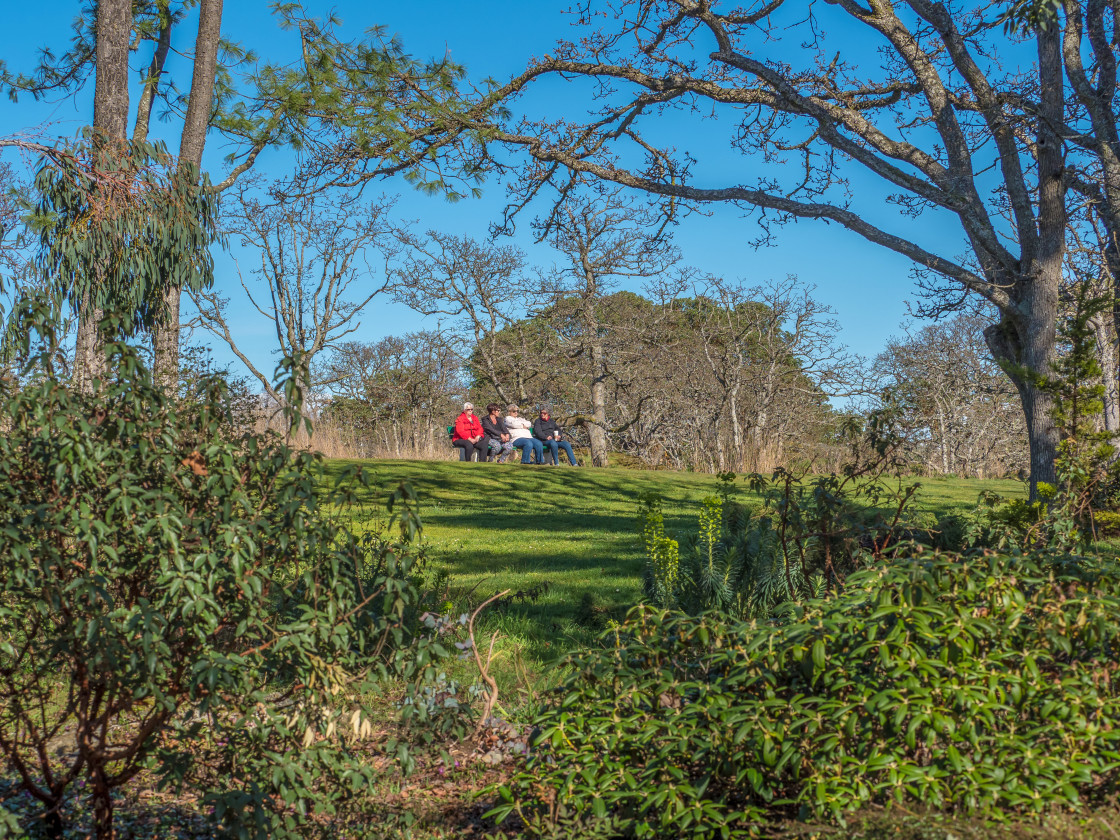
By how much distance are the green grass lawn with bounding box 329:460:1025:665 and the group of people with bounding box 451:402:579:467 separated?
2.32 meters

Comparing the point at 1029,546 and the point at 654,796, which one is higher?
the point at 1029,546

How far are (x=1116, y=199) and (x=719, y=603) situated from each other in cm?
545

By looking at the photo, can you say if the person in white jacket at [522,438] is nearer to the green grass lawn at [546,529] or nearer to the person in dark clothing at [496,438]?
the person in dark clothing at [496,438]

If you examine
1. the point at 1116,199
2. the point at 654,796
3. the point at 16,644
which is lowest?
the point at 654,796

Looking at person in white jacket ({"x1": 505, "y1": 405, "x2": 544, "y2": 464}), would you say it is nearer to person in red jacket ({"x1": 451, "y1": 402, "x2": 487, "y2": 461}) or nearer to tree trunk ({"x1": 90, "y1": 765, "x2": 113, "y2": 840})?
person in red jacket ({"x1": 451, "y1": 402, "x2": 487, "y2": 461})

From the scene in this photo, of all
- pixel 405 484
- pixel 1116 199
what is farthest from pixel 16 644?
pixel 1116 199

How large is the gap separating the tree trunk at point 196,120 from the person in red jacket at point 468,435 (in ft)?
32.1

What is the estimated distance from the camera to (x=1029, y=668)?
221 cm

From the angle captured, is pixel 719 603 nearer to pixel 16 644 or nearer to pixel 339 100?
pixel 16 644

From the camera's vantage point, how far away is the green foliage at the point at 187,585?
2.22 meters

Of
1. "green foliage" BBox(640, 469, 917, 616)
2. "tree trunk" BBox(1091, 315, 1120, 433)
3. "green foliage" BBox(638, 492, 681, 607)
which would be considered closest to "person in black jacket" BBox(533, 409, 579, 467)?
"tree trunk" BBox(1091, 315, 1120, 433)

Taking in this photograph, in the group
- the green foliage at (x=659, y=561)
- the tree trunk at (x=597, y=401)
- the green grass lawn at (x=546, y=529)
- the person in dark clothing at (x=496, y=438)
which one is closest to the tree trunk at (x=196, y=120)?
the green grass lawn at (x=546, y=529)

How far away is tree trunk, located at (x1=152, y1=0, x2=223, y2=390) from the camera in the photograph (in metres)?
7.59

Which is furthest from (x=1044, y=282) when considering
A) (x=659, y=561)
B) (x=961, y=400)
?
(x=961, y=400)
